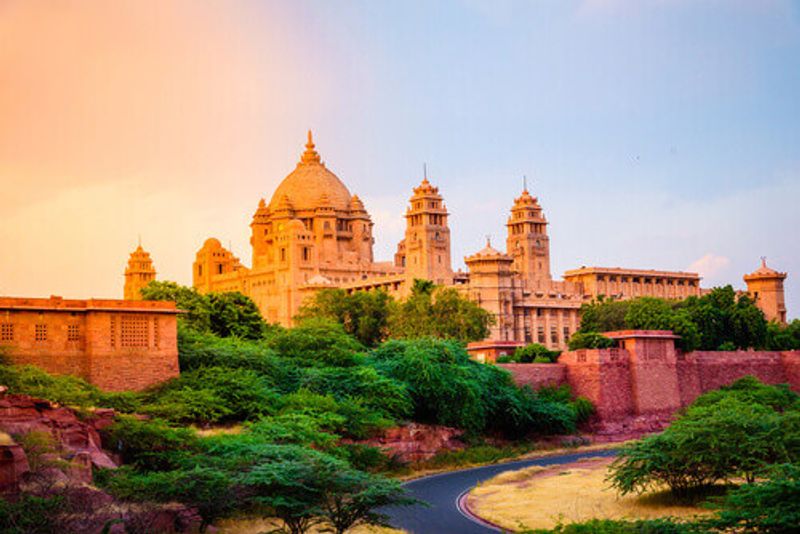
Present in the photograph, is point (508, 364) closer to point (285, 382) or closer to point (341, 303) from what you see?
point (285, 382)

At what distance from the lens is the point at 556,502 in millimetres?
38688

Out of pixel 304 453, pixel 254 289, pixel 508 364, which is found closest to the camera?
pixel 304 453

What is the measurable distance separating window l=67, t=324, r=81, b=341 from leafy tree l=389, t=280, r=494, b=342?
38.5 metres

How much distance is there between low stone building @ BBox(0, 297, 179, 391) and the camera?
135 ft

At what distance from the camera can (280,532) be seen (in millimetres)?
30406

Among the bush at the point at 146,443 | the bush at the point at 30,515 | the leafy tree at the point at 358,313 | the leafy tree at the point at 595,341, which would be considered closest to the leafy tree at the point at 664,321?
the leafy tree at the point at 595,341

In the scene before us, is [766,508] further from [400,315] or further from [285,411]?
[400,315]

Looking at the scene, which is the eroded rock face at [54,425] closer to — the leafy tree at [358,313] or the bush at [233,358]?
the bush at [233,358]

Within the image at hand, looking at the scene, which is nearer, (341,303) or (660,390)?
(660,390)

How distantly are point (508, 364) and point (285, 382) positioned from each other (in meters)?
15.4

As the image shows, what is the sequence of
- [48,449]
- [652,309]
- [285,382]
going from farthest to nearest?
[652,309], [285,382], [48,449]

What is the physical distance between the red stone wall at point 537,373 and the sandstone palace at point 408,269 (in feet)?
128

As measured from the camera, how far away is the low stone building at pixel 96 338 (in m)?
41.2

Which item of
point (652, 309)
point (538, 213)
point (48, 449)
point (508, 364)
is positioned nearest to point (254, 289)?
point (538, 213)
